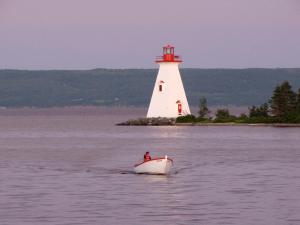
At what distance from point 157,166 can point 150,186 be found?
14.9ft

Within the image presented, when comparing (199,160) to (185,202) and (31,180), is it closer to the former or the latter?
(31,180)

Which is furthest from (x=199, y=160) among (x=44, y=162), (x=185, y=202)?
(x=185, y=202)

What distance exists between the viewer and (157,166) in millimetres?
54062

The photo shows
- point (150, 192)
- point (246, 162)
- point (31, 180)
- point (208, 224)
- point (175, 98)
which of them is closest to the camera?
point (208, 224)

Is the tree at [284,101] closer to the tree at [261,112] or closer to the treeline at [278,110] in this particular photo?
the treeline at [278,110]

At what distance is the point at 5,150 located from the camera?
280 ft

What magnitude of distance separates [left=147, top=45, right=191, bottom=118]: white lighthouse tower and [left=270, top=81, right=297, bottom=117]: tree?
9792mm

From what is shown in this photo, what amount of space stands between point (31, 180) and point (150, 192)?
28.4ft

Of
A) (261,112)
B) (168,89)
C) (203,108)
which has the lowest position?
(261,112)

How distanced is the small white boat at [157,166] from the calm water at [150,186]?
516 millimetres

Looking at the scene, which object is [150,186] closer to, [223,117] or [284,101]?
[284,101]

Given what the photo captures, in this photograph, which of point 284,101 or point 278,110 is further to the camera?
point 278,110

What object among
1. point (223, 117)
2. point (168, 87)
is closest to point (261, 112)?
point (223, 117)

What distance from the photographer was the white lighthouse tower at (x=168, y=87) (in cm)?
10925
